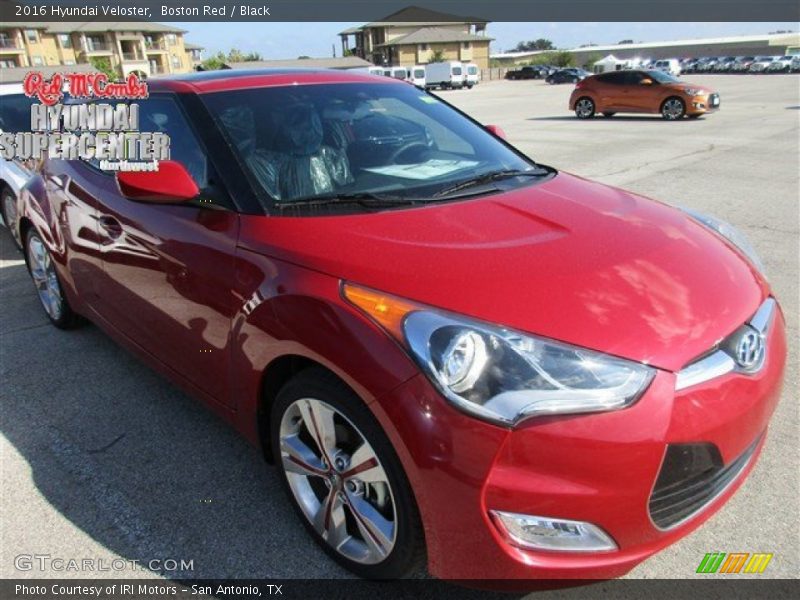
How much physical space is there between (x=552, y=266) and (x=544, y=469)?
668 mm

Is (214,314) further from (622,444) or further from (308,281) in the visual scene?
(622,444)

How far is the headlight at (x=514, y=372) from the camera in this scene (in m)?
1.62

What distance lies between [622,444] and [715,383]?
390 millimetres

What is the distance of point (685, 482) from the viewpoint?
1.76 meters

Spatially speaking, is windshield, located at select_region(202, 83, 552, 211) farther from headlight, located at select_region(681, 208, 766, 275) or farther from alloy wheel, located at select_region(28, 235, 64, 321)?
alloy wheel, located at select_region(28, 235, 64, 321)

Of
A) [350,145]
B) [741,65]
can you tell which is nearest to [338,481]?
[350,145]

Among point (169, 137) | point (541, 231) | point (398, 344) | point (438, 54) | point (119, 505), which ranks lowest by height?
point (119, 505)

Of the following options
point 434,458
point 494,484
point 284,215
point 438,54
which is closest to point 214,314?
point 284,215

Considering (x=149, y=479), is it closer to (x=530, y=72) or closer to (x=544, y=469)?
(x=544, y=469)

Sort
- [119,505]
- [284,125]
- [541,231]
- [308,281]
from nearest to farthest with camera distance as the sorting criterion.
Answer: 1. [308,281]
2. [541,231]
3. [119,505]
4. [284,125]

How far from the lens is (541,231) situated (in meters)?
2.22

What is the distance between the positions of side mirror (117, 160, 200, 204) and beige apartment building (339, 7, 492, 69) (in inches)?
3271

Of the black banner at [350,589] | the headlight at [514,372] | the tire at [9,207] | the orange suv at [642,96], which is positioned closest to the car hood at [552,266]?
the headlight at [514,372]

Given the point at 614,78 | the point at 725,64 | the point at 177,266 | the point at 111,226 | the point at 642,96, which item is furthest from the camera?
the point at 725,64
